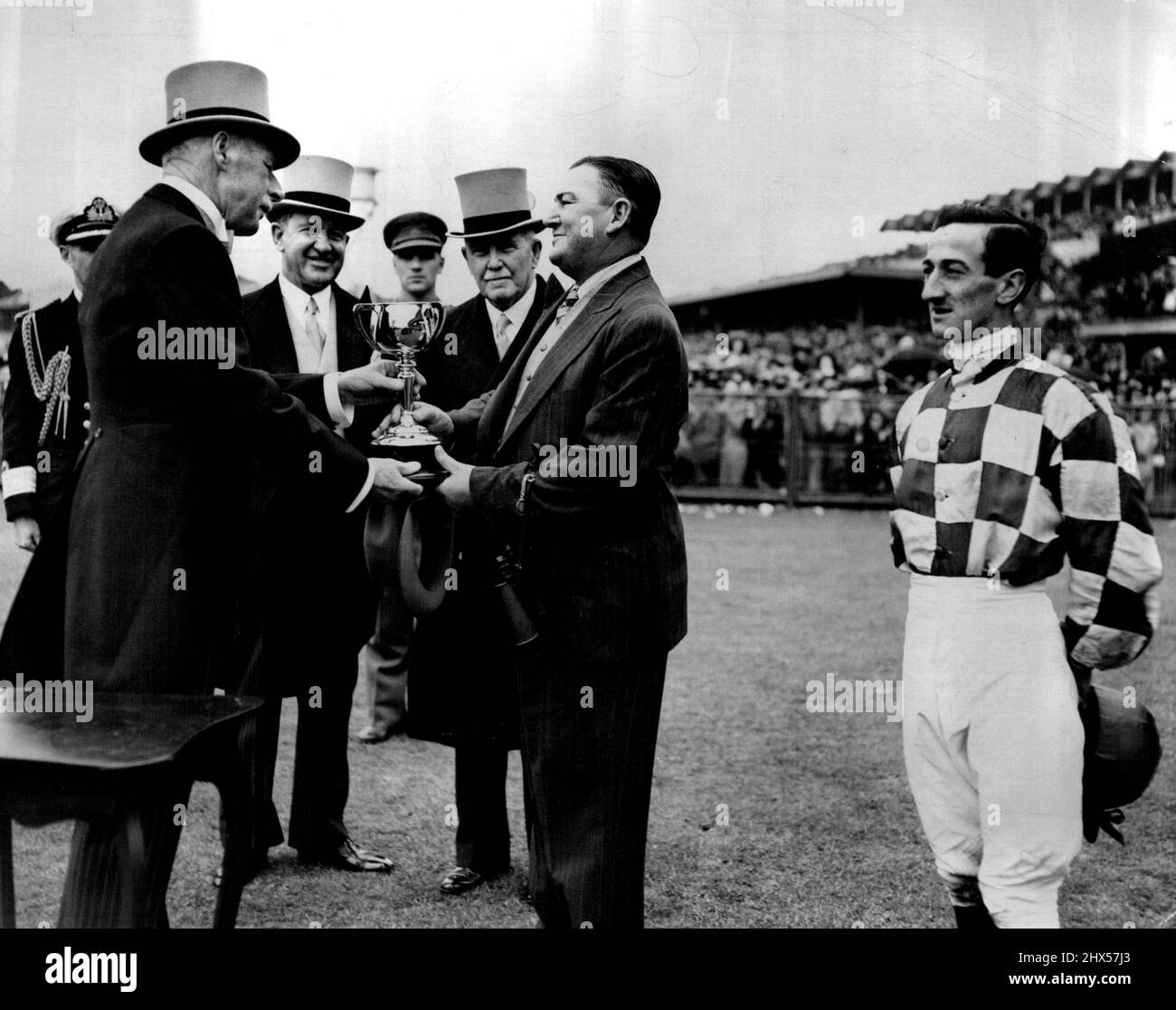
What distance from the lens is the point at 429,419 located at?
331 centimetres

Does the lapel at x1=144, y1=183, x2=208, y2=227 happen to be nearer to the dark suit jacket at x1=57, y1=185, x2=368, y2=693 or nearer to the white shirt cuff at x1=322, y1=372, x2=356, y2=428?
the dark suit jacket at x1=57, y1=185, x2=368, y2=693

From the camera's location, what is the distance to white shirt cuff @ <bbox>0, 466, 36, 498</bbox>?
13.6 feet

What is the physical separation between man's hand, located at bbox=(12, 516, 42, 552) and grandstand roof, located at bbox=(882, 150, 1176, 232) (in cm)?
320

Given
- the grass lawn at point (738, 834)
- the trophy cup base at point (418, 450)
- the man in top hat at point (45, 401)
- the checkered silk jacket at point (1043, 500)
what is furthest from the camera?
the man in top hat at point (45, 401)

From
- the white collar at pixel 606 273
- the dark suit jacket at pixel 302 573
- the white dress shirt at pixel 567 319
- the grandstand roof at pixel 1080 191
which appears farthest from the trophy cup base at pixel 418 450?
the grandstand roof at pixel 1080 191

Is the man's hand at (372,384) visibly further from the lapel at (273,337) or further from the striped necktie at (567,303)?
the striped necktie at (567,303)

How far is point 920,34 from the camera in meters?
3.53

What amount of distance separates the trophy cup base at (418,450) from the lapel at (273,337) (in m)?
0.67

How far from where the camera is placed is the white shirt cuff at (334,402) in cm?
346

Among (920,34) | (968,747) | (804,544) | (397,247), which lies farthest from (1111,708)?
(804,544)

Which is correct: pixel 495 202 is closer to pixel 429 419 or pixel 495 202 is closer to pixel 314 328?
pixel 314 328

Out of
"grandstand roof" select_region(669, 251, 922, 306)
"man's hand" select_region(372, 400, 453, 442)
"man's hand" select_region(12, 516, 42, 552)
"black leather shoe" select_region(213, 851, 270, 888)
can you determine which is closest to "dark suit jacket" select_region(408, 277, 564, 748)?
"man's hand" select_region(372, 400, 453, 442)

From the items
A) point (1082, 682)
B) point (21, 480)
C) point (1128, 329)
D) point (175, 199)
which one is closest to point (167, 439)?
point (175, 199)

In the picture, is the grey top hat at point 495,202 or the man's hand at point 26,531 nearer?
the grey top hat at point 495,202
